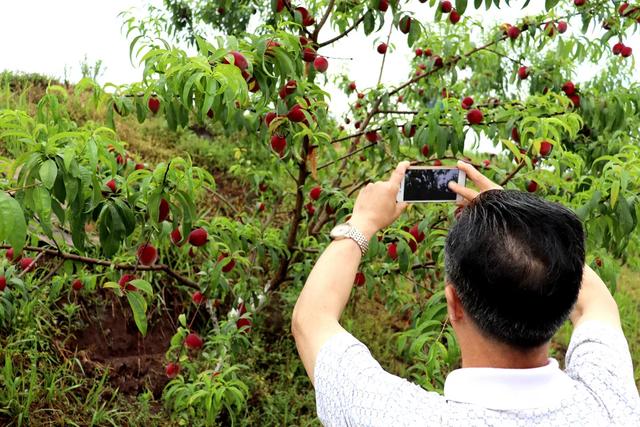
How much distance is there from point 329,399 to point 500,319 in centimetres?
31

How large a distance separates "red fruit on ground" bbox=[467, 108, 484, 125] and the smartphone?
1.28 m

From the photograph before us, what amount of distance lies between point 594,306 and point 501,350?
0.47m

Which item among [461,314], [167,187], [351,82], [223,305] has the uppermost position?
[461,314]

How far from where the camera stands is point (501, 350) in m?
1.04

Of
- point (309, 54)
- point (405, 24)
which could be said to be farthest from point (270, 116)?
point (405, 24)

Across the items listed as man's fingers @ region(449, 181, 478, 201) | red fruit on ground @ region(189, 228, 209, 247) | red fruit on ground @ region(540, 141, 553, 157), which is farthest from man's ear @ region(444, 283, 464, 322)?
red fruit on ground @ region(189, 228, 209, 247)

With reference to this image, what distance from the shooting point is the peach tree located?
1896 millimetres

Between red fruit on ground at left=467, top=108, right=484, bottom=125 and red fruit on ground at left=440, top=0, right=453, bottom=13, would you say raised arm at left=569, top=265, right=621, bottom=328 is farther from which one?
red fruit on ground at left=440, top=0, right=453, bottom=13

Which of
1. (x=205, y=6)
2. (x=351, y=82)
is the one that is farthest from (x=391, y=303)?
(x=205, y=6)

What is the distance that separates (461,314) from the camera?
1076 mm

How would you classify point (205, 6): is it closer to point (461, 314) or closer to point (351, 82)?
point (351, 82)

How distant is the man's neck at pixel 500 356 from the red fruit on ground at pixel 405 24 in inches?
89.0

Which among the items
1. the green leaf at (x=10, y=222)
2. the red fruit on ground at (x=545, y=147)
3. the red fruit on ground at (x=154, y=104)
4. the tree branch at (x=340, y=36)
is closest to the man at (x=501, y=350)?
the green leaf at (x=10, y=222)

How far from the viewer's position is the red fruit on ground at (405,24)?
120 inches
